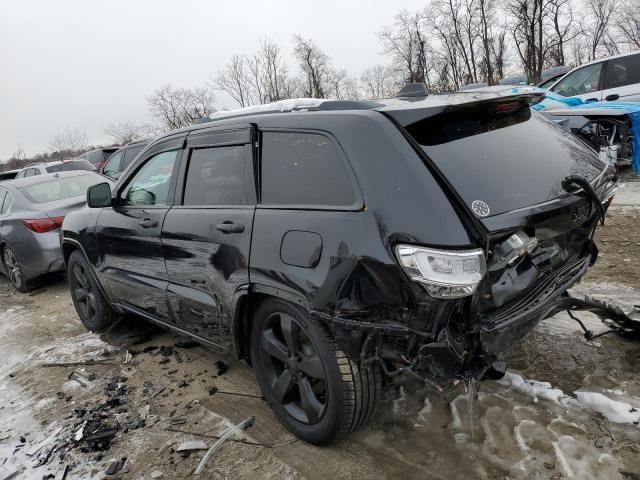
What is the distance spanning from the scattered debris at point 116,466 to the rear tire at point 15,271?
4.97 meters

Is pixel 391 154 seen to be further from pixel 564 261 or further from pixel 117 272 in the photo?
pixel 117 272

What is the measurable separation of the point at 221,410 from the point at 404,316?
1669 millimetres

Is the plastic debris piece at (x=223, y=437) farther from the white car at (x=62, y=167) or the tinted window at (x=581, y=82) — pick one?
the white car at (x=62, y=167)

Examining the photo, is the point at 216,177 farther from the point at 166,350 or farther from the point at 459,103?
the point at 166,350

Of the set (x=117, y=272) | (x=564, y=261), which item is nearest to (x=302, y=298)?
(x=564, y=261)

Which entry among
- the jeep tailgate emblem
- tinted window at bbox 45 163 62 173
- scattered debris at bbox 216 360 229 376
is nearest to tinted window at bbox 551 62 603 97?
the jeep tailgate emblem

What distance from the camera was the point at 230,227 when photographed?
2.79 metres

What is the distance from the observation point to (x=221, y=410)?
3129 mm

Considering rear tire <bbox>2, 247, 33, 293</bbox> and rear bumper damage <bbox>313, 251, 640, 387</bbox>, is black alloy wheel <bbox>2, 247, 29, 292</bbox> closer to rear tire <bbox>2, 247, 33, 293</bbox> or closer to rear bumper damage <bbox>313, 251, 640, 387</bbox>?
rear tire <bbox>2, 247, 33, 293</bbox>

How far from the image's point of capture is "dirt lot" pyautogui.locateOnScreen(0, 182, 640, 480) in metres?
2.39

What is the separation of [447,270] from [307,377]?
1.11 meters

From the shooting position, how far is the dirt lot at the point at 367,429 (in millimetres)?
2393

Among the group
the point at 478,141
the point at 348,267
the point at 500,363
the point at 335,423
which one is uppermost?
the point at 478,141

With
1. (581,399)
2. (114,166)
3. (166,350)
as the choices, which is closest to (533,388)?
(581,399)
